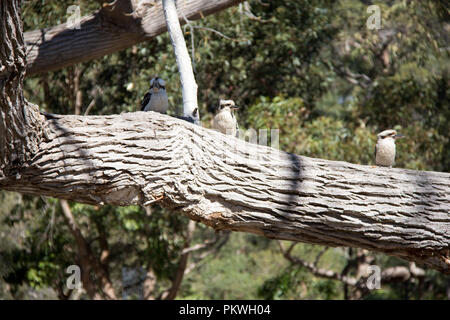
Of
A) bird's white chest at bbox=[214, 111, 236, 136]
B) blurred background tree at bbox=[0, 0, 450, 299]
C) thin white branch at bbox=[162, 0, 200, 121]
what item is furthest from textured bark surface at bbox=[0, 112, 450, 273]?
blurred background tree at bbox=[0, 0, 450, 299]

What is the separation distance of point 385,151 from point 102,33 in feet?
9.05

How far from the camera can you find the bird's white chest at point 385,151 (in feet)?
15.5

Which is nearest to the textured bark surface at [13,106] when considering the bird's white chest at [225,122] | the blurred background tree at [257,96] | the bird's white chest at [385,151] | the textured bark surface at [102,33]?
the bird's white chest at [225,122]

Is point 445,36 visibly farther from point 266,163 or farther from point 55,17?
point 266,163

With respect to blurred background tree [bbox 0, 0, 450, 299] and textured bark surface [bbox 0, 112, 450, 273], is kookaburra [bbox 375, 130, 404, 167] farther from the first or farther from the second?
blurred background tree [bbox 0, 0, 450, 299]

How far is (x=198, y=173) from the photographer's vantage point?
10.8 feet

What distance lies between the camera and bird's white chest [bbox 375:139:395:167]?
186 inches

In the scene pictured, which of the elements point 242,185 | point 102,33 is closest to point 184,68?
point 242,185

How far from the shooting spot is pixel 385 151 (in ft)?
15.5

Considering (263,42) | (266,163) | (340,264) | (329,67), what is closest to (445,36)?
(329,67)

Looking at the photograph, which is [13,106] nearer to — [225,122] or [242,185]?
[242,185]

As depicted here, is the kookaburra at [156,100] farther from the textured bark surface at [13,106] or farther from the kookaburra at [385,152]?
the textured bark surface at [13,106]

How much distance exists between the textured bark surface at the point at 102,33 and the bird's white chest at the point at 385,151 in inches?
79.8
